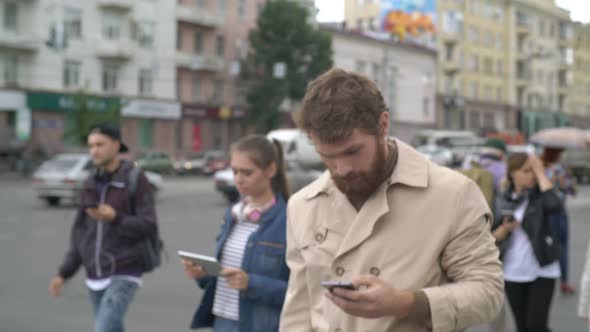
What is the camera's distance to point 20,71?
4266 cm

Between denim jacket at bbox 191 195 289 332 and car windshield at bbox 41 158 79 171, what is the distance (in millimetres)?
20493

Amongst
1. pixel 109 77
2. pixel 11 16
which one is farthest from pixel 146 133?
pixel 11 16

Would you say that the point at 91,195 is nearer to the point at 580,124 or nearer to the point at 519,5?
the point at 519,5

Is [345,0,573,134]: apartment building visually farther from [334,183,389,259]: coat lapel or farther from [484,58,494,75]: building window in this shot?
[334,183,389,259]: coat lapel

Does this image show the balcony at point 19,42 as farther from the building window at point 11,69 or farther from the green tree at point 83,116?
the green tree at point 83,116

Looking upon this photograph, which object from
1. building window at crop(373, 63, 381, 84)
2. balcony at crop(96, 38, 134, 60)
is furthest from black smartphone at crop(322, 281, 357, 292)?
building window at crop(373, 63, 381, 84)

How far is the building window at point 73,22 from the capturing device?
4491 cm

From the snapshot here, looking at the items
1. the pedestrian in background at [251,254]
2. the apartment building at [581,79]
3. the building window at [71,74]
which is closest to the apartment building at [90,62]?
the building window at [71,74]

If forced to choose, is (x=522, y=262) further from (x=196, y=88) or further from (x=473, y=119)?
(x=473, y=119)

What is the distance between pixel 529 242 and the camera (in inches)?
232

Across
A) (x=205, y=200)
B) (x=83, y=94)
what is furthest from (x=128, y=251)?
(x=83, y=94)

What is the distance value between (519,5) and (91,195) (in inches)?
3330

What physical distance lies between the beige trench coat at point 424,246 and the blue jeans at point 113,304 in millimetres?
2602

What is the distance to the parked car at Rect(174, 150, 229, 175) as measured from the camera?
46.4 m
